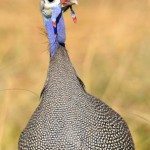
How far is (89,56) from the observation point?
495cm

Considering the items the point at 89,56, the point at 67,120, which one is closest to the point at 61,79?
the point at 67,120

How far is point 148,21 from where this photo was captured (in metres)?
5.09

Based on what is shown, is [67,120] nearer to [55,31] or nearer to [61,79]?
[61,79]

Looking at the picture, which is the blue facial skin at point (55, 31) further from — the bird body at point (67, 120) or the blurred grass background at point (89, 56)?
the blurred grass background at point (89, 56)

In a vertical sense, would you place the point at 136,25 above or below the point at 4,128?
above

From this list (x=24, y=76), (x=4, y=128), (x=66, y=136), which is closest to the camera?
(x=66, y=136)

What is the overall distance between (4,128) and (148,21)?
1.20m

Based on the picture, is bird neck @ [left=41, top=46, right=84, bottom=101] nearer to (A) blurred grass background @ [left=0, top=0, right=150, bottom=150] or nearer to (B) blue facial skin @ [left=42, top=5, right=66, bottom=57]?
(B) blue facial skin @ [left=42, top=5, right=66, bottom=57]

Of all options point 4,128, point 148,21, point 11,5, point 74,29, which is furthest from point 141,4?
point 4,128

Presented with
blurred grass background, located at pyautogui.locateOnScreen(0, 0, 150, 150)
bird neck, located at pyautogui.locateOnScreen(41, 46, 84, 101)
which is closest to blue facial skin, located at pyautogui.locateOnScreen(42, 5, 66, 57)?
bird neck, located at pyautogui.locateOnScreen(41, 46, 84, 101)

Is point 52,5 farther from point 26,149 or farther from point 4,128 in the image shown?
point 4,128

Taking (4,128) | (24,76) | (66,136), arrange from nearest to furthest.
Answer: (66,136) → (4,128) → (24,76)

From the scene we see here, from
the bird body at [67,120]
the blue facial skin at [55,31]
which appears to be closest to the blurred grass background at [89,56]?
the bird body at [67,120]

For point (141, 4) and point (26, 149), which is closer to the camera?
point (26, 149)
